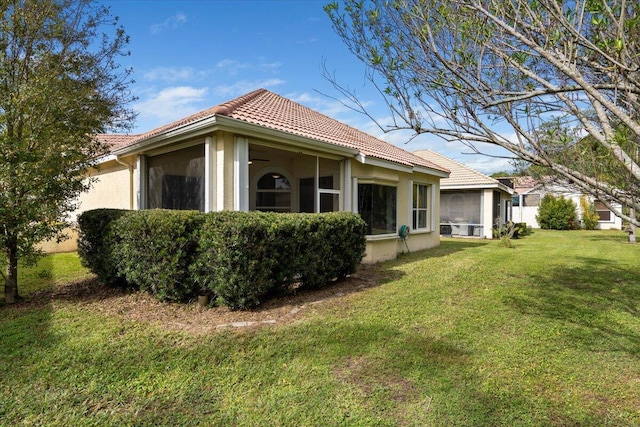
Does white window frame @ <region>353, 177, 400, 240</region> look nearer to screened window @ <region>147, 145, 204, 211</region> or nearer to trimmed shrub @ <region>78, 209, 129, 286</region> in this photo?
screened window @ <region>147, 145, 204, 211</region>

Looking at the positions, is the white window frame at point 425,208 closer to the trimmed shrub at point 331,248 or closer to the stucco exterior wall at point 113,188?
the trimmed shrub at point 331,248

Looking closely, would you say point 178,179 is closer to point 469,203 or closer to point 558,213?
point 469,203

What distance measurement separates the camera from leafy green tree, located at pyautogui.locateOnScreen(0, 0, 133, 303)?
621 cm

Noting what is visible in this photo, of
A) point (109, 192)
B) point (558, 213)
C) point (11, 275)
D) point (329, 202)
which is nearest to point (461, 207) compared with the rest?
point (558, 213)

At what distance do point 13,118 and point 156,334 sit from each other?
5.06 meters

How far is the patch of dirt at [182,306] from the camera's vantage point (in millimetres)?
5598

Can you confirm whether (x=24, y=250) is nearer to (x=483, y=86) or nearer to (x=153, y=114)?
(x=153, y=114)

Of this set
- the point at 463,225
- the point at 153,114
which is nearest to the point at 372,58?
the point at 153,114

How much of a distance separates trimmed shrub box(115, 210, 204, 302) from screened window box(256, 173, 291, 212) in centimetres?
550

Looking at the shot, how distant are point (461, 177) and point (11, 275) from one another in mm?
21607

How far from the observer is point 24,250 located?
21.1ft

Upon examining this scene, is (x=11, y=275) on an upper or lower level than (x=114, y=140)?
lower

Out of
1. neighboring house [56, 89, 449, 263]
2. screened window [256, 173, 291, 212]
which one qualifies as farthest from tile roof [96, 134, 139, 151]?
screened window [256, 173, 291, 212]

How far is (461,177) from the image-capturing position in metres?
21.9
